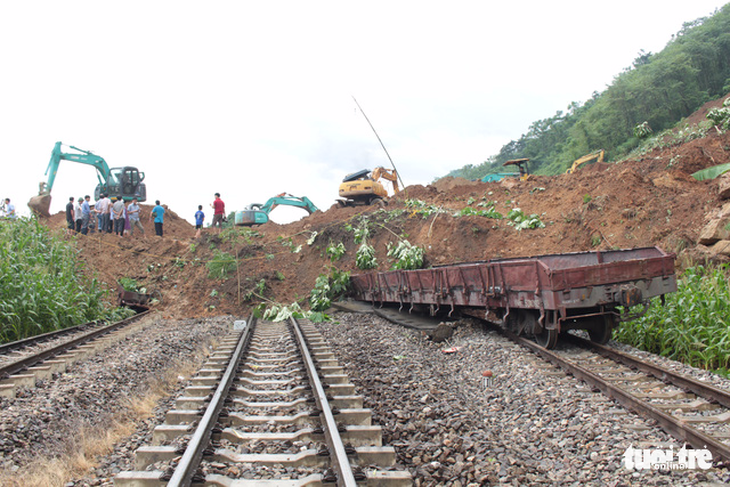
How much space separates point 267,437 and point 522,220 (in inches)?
564

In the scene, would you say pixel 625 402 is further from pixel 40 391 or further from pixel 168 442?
pixel 40 391

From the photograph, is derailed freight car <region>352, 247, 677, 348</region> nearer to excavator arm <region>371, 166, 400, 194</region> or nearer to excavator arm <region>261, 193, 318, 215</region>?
excavator arm <region>371, 166, 400, 194</region>

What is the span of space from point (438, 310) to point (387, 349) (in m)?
3.10

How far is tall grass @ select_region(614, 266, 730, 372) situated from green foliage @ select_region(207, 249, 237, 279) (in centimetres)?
1456

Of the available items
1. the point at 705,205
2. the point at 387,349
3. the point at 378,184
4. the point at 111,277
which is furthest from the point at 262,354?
the point at 378,184

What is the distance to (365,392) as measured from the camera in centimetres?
542

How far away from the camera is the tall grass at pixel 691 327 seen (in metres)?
6.46

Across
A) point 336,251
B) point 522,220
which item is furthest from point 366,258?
point 522,220

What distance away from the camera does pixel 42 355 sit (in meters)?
7.64

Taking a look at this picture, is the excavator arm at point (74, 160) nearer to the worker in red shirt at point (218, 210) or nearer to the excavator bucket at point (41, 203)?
the excavator bucket at point (41, 203)

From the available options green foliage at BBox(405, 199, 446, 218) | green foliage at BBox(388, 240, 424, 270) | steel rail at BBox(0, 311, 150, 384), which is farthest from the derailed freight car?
green foliage at BBox(405, 199, 446, 218)

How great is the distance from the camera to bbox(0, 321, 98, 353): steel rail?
8.37 m

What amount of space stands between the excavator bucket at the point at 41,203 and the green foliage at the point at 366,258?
19.1 meters

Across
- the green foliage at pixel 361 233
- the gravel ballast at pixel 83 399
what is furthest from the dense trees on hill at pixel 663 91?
the gravel ballast at pixel 83 399
